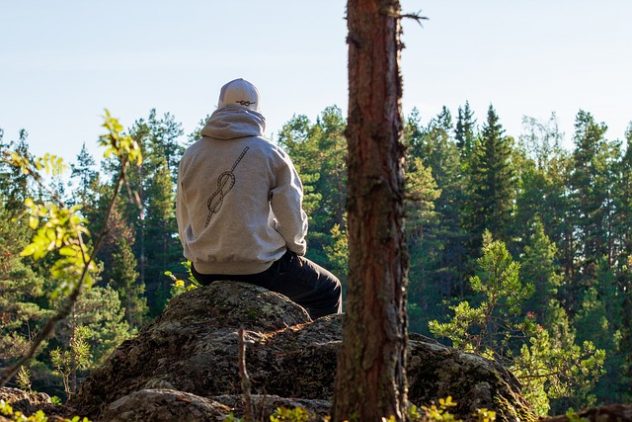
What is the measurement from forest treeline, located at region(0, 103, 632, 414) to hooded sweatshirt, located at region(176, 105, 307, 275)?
30.4 metres

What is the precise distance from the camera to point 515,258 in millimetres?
51750

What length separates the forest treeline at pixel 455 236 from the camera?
3944 centimetres

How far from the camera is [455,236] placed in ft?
189

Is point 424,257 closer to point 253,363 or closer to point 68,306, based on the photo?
point 253,363

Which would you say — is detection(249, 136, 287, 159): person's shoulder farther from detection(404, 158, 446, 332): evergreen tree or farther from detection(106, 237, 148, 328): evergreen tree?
detection(404, 158, 446, 332): evergreen tree

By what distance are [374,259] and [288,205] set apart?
7.44 feet

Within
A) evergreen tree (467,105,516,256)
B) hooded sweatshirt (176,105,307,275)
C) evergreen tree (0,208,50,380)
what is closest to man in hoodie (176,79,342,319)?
hooded sweatshirt (176,105,307,275)

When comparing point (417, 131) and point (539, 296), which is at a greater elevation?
point (417, 131)

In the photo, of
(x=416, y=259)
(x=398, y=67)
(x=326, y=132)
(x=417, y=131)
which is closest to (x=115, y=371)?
(x=398, y=67)

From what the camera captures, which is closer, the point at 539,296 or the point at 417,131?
the point at 539,296

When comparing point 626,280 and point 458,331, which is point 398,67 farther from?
point 626,280

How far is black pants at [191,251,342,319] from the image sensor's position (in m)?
5.11

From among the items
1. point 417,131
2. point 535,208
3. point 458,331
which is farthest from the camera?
point 417,131

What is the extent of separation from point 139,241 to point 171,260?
225cm
